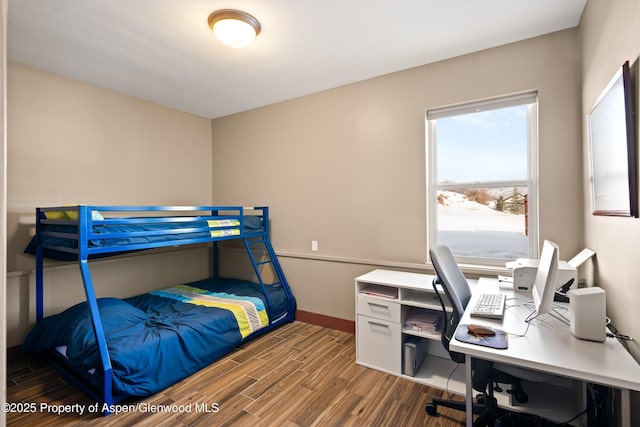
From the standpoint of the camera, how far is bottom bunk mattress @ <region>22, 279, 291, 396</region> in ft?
6.82

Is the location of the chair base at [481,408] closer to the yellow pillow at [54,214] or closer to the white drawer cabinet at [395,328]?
the white drawer cabinet at [395,328]

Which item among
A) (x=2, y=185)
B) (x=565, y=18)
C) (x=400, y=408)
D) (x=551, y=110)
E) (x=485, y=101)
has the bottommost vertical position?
(x=400, y=408)

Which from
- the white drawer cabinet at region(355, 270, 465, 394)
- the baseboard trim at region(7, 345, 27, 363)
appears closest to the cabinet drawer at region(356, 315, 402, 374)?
the white drawer cabinet at region(355, 270, 465, 394)

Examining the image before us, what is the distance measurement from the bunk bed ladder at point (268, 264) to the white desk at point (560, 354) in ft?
7.05

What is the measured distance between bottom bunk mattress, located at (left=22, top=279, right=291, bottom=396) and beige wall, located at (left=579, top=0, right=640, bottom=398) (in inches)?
101

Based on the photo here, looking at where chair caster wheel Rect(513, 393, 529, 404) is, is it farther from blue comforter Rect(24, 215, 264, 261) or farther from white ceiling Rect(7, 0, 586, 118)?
blue comforter Rect(24, 215, 264, 261)

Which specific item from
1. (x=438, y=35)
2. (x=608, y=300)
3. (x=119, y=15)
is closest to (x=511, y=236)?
(x=608, y=300)

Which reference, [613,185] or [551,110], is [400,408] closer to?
[613,185]

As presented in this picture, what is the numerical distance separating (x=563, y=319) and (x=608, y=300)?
247 millimetres

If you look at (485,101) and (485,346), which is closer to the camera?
(485,346)

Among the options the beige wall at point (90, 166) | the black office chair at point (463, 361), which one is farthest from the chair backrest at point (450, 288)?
the beige wall at point (90, 166)

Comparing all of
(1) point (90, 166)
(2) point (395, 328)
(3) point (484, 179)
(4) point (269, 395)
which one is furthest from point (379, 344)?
(1) point (90, 166)

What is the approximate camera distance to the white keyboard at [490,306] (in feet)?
5.40

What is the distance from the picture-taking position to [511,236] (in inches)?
98.7
